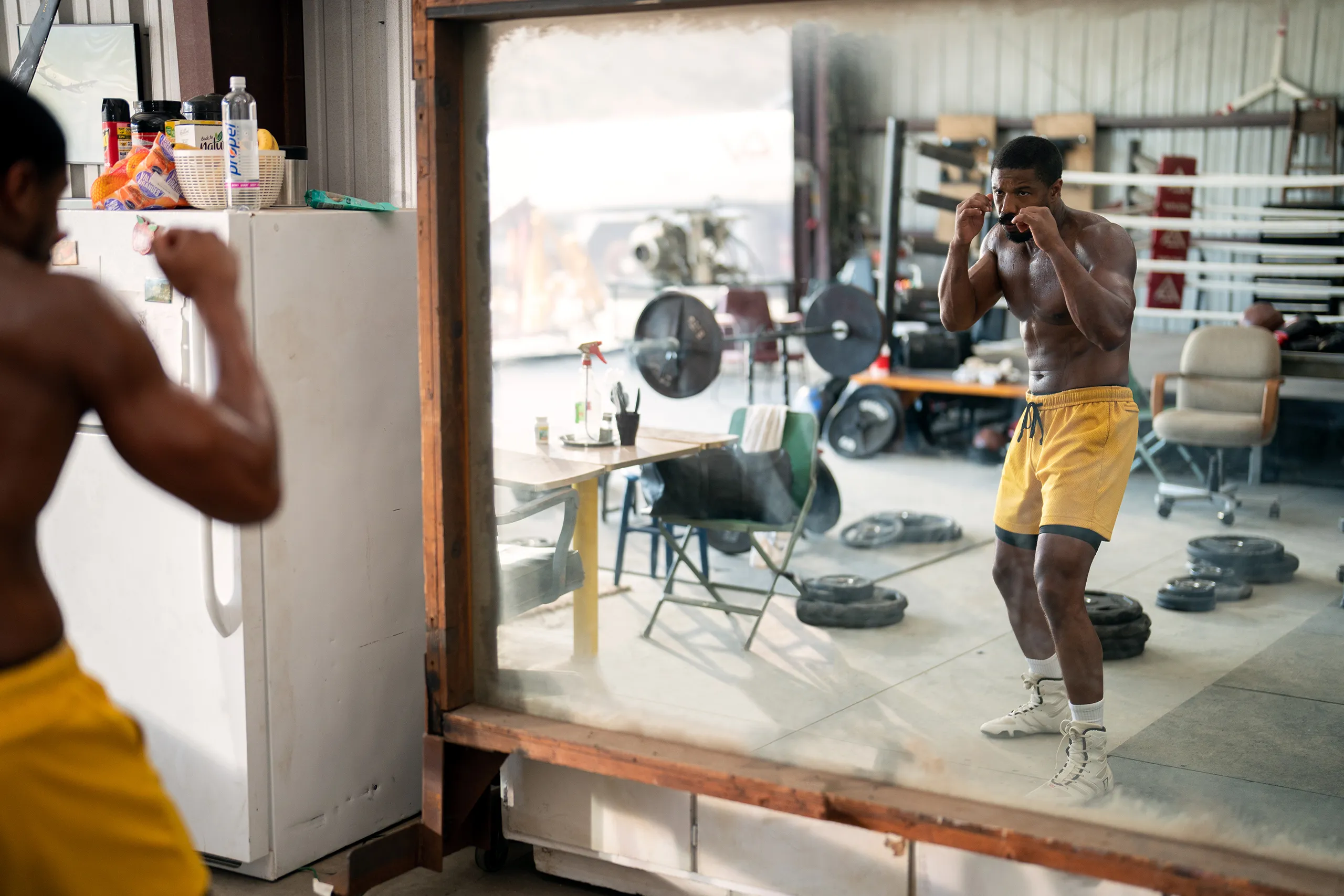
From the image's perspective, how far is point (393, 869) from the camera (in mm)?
3496

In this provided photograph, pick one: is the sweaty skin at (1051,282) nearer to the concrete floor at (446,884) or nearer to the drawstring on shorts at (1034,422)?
the drawstring on shorts at (1034,422)

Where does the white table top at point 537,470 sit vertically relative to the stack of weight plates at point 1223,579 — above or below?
above

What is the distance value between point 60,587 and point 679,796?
1.91 metres

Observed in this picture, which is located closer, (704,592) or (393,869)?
(393,869)

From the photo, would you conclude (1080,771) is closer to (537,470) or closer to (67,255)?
(537,470)

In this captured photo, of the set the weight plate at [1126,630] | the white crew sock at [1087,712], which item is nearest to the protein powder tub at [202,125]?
the white crew sock at [1087,712]

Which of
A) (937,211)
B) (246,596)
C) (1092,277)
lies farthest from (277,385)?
(937,211)

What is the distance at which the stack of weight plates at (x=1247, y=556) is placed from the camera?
516cm

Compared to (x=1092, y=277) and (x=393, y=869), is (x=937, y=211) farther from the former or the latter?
(x=393, y=869)

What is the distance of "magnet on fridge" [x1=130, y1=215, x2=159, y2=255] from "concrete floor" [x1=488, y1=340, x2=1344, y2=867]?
1020mm

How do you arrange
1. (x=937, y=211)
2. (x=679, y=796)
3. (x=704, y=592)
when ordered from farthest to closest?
1. (x=937, y=211)
2. (x=704, y=592)
3. (x=679, y=796)

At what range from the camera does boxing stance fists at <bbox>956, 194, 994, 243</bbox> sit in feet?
10.8

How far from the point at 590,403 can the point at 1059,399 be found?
1.32 m

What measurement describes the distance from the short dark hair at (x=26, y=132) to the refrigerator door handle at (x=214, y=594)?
1895 millimetres
